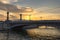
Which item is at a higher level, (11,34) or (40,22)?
(40,22)

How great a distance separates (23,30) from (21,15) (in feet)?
25.8

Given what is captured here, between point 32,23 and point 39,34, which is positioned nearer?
point 32,23

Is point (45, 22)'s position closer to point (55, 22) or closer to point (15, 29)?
point (55, 22)

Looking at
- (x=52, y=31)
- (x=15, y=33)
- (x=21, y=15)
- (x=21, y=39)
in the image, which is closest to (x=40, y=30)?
(x=52, y=31)

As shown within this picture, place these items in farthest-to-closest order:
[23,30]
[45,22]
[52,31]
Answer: [52,31], [23,30], [45,22]

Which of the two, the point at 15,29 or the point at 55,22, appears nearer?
the point at 55,22

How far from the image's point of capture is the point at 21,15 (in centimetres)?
6316

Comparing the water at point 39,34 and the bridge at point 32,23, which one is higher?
the bridge at point 32,23

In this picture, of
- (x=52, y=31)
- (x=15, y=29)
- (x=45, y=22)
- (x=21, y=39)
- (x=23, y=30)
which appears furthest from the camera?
(x=52, y=31)

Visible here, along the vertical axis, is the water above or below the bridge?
below

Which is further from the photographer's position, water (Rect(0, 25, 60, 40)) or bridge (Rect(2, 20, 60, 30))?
water (Rect(0, 25, 60, 40))

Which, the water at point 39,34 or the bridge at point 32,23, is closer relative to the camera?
the bridge at point 32,23

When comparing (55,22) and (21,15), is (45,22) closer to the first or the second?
(55,22)

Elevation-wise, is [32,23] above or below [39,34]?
above
